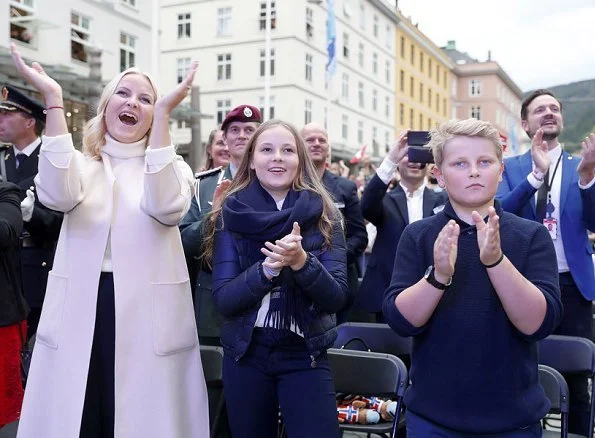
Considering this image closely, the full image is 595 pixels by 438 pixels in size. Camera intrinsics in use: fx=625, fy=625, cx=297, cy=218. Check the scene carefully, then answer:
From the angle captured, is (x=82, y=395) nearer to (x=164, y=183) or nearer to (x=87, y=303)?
(x=87, y=303)

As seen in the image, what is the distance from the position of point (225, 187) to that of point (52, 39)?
→ 17.1 m

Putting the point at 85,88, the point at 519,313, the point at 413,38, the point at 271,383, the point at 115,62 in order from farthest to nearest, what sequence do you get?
the point at 413,38
the point at 115,62
the point at 85,88
the point at 271,383
the point at 519,313

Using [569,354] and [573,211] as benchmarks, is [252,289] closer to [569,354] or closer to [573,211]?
[569,354]

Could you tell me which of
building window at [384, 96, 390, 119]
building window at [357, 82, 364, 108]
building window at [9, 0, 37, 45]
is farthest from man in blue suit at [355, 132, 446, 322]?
building window at [384, 96, 390, 119]

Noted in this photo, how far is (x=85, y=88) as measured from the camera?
16062 mm

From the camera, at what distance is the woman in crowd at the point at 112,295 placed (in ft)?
7.89

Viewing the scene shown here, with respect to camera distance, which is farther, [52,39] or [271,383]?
[52,39]

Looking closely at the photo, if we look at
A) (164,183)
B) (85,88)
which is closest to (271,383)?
(164,183)

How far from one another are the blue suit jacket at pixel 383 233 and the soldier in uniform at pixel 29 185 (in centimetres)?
207

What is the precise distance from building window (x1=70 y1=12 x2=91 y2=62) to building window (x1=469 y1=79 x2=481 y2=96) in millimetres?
43538

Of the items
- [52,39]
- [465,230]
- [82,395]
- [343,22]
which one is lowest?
[82,395]

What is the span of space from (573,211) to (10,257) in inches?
123

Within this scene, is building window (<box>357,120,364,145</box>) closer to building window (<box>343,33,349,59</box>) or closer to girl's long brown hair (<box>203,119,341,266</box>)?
building window (<box>343,33,349,59</box>)

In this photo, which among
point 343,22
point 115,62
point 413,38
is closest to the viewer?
point 115,62
